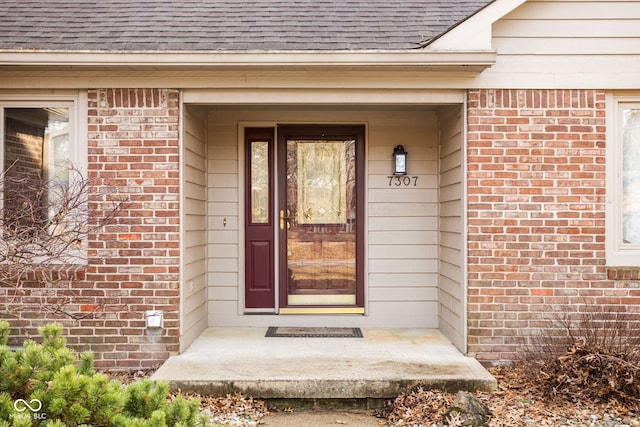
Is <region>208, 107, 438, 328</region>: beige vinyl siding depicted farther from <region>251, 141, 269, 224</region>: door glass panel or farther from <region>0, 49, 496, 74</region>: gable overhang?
<region>0, 49, 496, 74</region>: gable overhang

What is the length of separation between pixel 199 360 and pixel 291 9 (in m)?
3.70

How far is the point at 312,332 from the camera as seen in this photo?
5.59m

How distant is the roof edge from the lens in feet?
15.0

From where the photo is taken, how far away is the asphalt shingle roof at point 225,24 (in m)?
4.79

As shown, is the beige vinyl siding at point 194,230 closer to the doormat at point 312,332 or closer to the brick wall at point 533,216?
the doormat at point 312,332

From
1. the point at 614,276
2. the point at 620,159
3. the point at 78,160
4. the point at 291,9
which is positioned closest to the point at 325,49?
the point at 291,9

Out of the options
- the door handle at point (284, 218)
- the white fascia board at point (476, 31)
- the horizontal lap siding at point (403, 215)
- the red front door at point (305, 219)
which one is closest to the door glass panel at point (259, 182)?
the red front door at point (305, 219)

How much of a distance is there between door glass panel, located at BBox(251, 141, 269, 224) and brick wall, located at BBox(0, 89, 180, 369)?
1272 millimetres

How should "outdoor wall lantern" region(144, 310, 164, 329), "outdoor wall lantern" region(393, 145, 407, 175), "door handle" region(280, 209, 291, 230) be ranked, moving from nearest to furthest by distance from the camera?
"outdoor wall lantern" region(144, 310, 164, 329) → "outdoor wall lantern" region(393, 145, 407, 175) → "door handle" region(280, 209, 291, 230)

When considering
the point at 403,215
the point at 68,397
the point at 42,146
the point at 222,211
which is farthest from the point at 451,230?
the point at 42,146

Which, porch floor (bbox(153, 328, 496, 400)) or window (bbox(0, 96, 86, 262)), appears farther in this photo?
window (bbox(0, 96, 86, 262))

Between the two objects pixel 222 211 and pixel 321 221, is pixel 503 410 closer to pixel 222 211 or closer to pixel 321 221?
pixel 321 221

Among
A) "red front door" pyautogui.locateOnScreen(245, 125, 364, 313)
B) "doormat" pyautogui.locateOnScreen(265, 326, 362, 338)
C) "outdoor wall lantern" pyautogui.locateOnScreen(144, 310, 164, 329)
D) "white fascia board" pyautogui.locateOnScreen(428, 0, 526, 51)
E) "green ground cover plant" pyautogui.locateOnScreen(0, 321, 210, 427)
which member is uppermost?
"white fascia board" pyautogui.locateOnScreen(428, 0, 526, 51)

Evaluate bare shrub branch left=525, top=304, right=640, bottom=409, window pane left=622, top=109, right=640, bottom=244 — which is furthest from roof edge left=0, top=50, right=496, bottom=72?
bare shrub branch left=525, top=304, right=640, bottom=409
